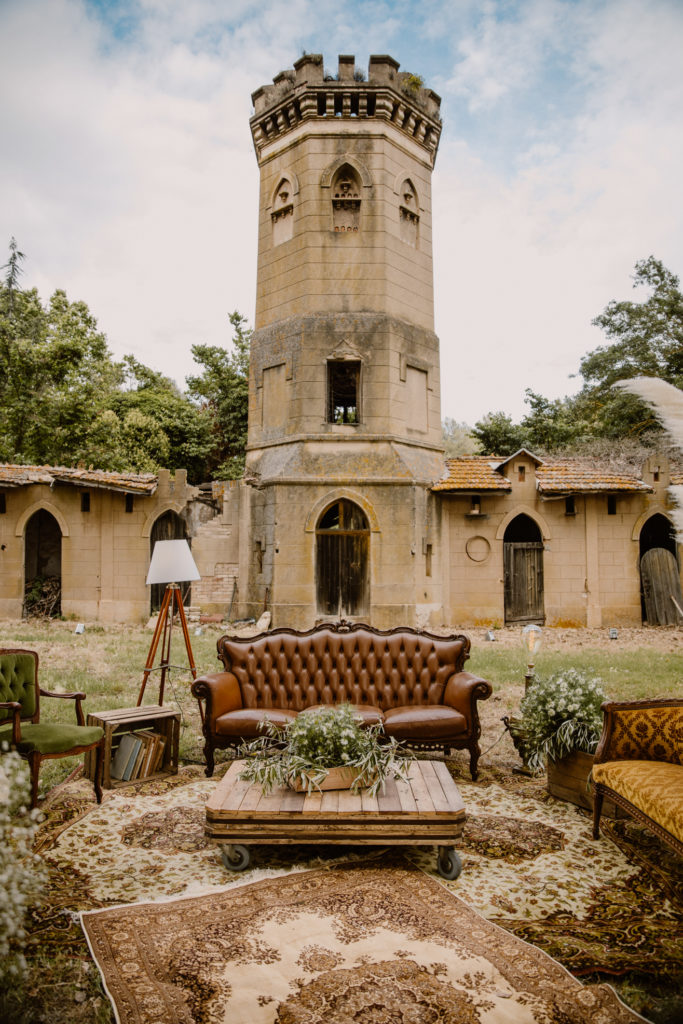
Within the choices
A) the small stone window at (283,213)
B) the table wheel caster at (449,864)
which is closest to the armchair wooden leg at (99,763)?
the table wheel caster at (449,864)

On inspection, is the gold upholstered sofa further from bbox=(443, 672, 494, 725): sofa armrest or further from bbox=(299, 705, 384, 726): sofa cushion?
bbox=(299, 705, 384, 726): sofa cushion

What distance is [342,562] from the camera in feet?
46.2

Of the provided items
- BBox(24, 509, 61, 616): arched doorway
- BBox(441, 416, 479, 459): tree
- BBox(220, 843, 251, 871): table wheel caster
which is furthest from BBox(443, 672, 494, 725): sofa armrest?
BBox(441, 416, 479, 459): tree

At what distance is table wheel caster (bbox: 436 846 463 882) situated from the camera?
13.5 feet

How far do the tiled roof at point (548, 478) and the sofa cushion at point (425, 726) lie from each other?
29.6 ft

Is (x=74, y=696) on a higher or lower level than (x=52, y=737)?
higher

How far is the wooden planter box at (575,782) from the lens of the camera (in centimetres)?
514

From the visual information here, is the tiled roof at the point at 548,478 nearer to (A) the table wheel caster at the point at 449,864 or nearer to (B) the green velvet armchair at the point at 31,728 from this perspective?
(B) the green velvet armchair at the point at 31,728

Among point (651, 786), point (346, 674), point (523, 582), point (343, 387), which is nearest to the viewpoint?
point (651, 786)

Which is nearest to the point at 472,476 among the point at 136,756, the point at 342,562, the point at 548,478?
the point at 548,478

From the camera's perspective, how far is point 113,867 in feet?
14.0

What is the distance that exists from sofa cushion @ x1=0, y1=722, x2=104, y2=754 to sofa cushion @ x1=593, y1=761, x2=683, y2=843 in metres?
3.90

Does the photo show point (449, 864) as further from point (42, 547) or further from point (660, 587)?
point (42, 547)

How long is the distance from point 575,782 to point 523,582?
10242 mm
